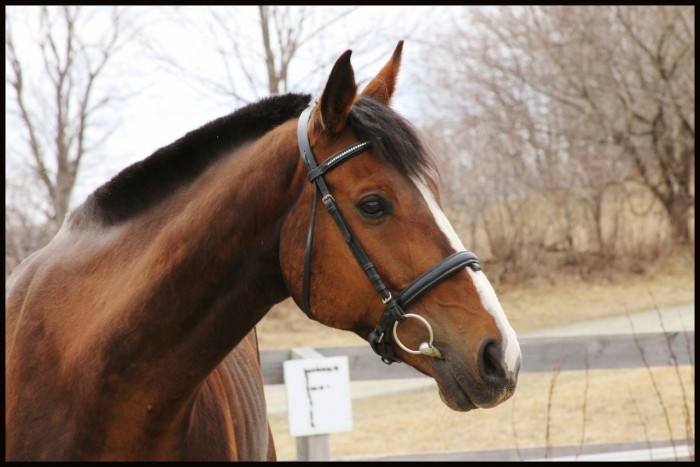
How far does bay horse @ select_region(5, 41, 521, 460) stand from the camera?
216cm

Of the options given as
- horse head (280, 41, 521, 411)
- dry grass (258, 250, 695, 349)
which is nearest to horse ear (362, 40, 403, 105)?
horse head (280, 41, 521, 411)

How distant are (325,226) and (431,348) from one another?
0.50 meters

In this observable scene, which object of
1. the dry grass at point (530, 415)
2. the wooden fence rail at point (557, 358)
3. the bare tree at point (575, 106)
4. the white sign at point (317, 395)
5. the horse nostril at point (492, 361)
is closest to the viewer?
the horse nostril at point (492, 361)

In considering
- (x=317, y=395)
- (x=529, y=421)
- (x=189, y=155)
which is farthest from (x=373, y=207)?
(x=529, y=421)

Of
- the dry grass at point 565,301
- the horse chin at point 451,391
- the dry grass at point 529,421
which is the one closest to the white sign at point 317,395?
the horse chin at point 451,391

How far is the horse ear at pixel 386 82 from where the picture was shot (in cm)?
255

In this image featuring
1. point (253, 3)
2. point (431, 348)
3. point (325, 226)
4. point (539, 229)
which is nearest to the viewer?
point (431, 348)

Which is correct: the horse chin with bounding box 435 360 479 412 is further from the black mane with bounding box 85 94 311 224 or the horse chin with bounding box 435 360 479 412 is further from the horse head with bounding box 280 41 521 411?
the black mane with bounding box 85 94 311 224

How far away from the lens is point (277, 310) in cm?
1595

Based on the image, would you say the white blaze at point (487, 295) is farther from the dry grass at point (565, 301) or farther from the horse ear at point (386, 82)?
the dry grass at point (565, 301)

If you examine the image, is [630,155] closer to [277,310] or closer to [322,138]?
[277,310]

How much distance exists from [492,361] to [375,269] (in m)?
0.44

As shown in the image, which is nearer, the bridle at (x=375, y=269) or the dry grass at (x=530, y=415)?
the bridle at (x=375, y=269)

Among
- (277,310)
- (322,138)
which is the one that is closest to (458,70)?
(277,310)
